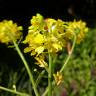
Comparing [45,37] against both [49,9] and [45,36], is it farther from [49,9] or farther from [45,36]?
[49,9]

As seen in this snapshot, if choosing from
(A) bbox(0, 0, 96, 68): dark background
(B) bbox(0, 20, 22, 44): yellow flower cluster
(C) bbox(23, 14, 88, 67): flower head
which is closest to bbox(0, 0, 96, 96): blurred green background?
(A) bbox(0, 0, 96, 68): dark background

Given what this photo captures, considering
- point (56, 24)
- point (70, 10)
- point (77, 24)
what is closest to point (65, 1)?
point (70, 10)

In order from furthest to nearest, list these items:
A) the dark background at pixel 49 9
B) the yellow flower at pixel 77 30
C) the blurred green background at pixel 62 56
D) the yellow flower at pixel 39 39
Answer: the dark background at pixel 49 9 < the blurred green background at pixel 62 56 < the yellow flower at pixel 77 30 < the yellow flower at pixel 39 39

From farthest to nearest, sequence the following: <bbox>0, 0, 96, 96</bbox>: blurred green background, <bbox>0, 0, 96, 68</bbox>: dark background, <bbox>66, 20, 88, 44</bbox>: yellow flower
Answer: <bbox>0, 0, 96, 68</bbox>: dark background < <bbox>0, 0, 96, 96</bbox>: blurred green background < <bbox>66, 20, 88, 44</bbox>: yellow flower

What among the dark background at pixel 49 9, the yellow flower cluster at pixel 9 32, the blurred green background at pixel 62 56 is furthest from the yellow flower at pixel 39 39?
the dark background at pixel 49 9

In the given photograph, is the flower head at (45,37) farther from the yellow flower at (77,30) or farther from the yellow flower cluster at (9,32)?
the yellow flower cluster at (9,32)

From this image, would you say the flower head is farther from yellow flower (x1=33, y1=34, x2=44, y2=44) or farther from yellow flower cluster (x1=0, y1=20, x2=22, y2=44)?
yellow flower cluster (x1=0, y1=20, x2=22, y2=44)

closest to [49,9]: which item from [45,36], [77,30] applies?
[77,30]

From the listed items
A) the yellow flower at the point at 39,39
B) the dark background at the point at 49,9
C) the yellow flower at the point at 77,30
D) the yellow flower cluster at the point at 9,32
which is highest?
the dark background at the point at 49,9
